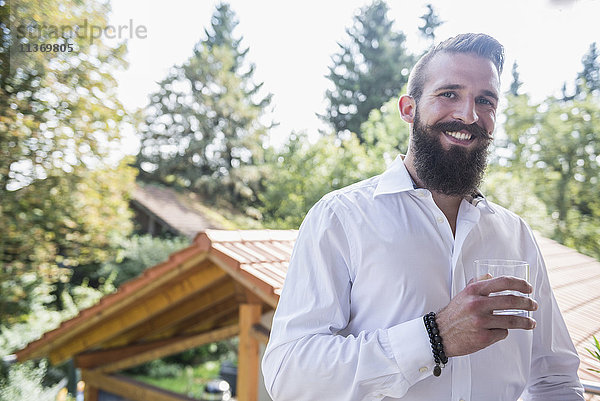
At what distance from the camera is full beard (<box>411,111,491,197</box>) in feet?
4.22

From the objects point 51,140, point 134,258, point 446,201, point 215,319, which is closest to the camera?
point 446,201

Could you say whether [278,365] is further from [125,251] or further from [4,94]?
[125,251]

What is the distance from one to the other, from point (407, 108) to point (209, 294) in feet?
8.63

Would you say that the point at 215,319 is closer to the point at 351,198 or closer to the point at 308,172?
the point at 351,198

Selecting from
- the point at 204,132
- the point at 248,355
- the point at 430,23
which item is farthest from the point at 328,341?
the point at 204,132

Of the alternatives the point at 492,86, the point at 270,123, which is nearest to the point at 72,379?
the point at 492,86

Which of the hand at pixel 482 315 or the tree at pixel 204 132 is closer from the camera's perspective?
the hand at pixel 482 315

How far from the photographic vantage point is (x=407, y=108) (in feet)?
4.55

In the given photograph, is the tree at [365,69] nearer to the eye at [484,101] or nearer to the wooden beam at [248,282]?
the wooden beam at [248,282]

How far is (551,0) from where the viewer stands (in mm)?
1760

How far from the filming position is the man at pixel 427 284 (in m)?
0.99

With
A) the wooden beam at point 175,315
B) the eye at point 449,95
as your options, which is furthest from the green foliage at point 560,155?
the eye at point 449,95

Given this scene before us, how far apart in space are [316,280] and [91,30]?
8.88 metres

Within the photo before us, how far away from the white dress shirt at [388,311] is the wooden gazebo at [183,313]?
1104 millimetres
